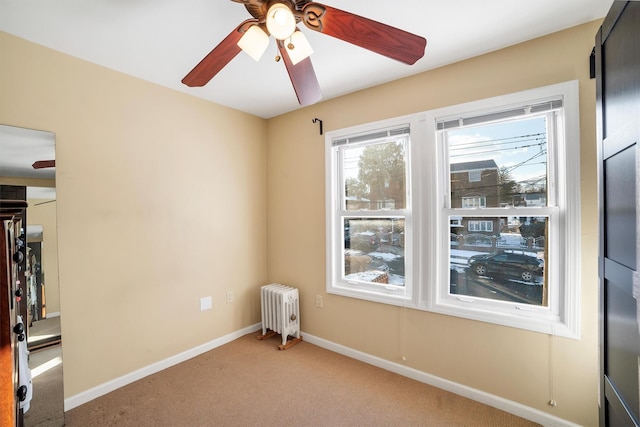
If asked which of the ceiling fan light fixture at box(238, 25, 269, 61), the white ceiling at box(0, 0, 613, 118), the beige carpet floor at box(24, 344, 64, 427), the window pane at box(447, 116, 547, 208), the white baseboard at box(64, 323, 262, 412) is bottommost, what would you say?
the white baseboard at box(64, 323, 262, 412)

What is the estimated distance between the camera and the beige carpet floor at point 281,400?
1883mm

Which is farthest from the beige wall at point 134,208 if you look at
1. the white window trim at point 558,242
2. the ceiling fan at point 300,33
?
the white window trim at point 558,242

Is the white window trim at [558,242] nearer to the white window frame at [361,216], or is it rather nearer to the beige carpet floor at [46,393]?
the white window frame at [361,216]

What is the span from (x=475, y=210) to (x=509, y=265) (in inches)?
17.6

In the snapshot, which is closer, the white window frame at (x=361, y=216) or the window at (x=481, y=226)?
the window at (x=481, y=226)

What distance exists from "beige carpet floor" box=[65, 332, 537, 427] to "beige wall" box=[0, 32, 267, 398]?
28 centimetres

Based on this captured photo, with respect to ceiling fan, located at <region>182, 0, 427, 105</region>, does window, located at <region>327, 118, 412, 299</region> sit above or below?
below

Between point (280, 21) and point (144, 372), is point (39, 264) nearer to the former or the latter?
point (144, 372)

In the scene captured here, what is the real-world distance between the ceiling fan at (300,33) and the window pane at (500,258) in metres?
1.38

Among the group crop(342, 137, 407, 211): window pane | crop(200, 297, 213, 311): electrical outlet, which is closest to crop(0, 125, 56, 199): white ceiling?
crop(200, 297, 213, 311): electrical outlet

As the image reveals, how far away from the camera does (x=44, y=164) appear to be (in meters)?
1.92

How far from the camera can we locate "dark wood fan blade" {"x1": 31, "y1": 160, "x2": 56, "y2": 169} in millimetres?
1885

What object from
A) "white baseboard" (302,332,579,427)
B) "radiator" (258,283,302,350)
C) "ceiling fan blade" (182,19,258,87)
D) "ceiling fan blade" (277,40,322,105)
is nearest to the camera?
"ceiling fan blade" (182,19,258,87)

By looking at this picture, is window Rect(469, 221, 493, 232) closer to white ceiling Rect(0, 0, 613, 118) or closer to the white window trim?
the white window trim
